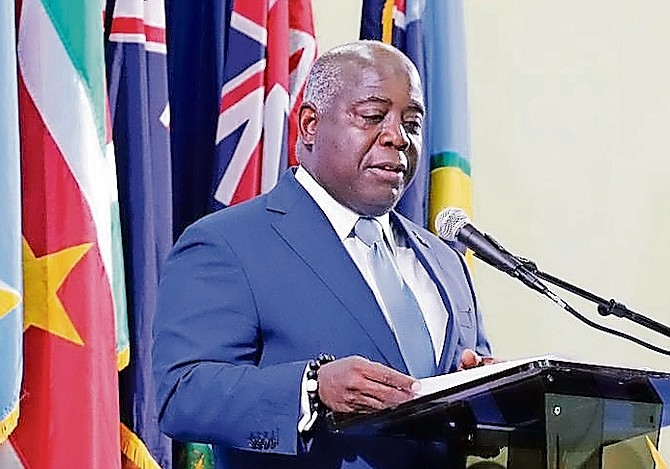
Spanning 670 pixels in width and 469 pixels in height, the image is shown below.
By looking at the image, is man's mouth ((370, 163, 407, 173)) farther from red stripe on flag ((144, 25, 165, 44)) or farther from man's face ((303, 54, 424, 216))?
red stripe on flag ((144, 25, 165, 44))

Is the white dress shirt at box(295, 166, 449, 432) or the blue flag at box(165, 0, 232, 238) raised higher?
the blue flag at box(165, 0, 232, 238)

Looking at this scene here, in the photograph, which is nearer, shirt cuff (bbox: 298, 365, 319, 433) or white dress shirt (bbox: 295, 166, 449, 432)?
shirt cuff (bbox: 298, 365, 319, 433)

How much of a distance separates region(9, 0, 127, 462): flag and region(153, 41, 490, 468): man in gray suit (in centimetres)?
58

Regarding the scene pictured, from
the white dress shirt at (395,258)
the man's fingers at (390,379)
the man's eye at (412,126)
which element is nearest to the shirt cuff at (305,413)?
the man's fingers at (390,379)

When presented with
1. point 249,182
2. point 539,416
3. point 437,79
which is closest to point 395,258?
point 539,416

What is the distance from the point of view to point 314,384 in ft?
5.08

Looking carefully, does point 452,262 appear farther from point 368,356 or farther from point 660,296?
point 660,296

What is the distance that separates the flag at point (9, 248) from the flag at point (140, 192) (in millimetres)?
329

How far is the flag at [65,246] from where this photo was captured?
2268 millimetres

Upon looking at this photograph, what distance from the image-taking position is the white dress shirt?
1.83 meters

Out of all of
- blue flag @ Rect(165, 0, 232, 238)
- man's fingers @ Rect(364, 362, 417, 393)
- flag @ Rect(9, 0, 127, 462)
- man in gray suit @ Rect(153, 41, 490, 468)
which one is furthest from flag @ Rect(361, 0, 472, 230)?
man's fingers @ Rect(364, 362, 417, 393)

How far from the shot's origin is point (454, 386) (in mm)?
1355

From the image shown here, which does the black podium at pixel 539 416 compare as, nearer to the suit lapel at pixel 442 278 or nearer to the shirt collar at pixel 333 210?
the suit lapel at pixel 442 278

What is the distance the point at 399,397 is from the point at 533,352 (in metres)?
2.17
